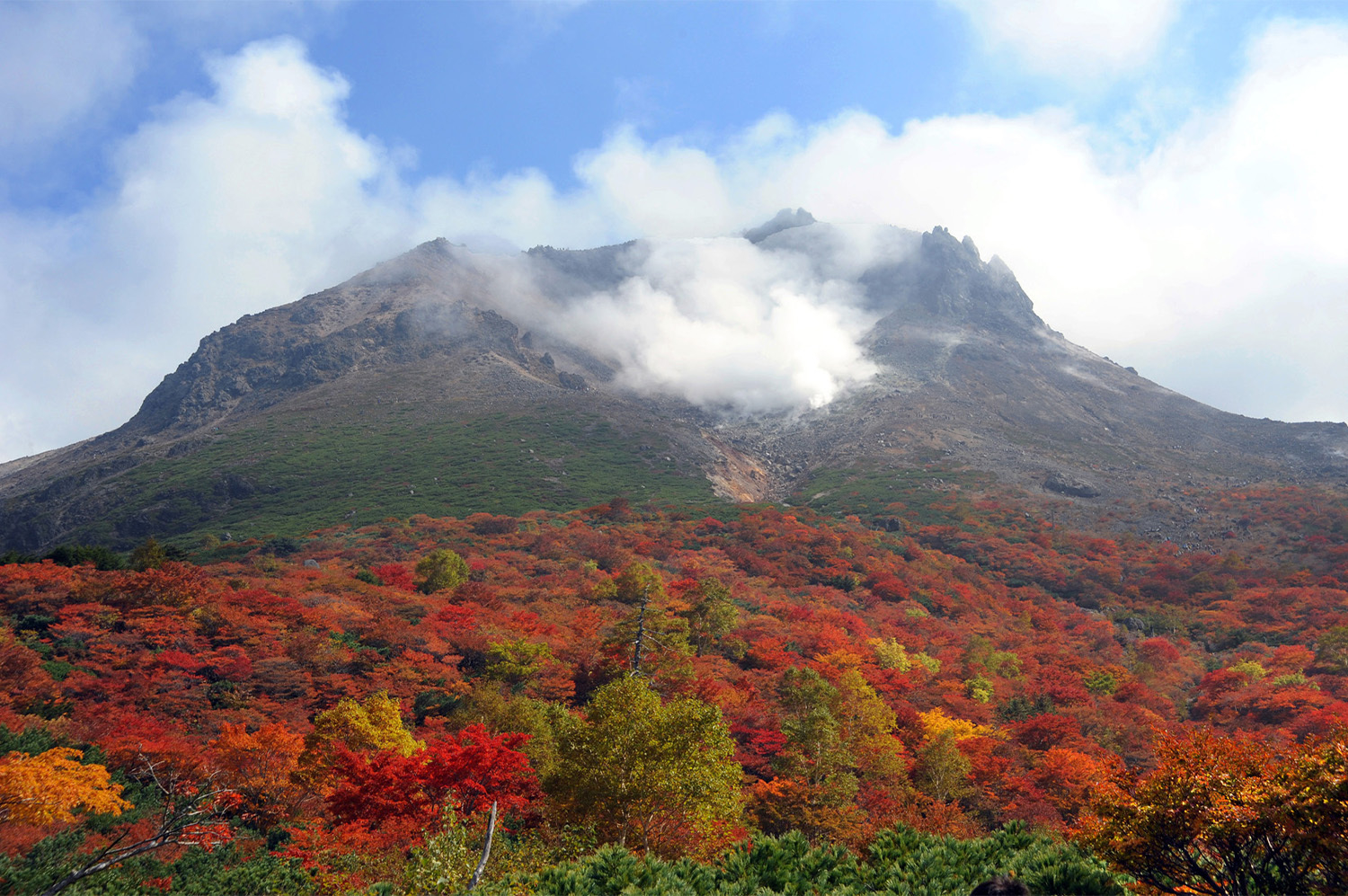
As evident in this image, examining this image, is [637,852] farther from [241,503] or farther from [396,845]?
[241,503]

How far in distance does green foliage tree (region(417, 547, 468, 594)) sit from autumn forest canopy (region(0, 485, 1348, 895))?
13.3 inches

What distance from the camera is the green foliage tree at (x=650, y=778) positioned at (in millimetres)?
24859

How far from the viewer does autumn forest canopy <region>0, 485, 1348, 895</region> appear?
18828 millimetres

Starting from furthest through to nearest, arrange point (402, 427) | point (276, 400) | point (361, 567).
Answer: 1. point (276, 400)
2. point (402, 427)
3. point (361, 567)

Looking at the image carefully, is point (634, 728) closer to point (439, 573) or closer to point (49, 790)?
point (49, 790)

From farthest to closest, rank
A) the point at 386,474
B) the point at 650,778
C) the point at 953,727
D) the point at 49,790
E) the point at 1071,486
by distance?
1. the point at 1071,486
2. the point at 386,474
3. the point at 953,727
4. the point at 650,778
5. the point at 49,790

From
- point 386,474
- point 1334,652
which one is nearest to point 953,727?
point 1334,652

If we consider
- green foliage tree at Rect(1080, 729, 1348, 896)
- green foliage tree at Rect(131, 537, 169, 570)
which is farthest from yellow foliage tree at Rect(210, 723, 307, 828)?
green foliage tree at Rect(1080, 729, 1348, 896)

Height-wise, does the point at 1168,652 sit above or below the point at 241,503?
below

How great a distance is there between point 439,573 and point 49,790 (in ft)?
136

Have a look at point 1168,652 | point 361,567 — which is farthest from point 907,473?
point 361,567

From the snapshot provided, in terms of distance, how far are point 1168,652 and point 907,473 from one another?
3138 inches

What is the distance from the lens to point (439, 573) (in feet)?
213

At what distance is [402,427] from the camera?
14575cm
